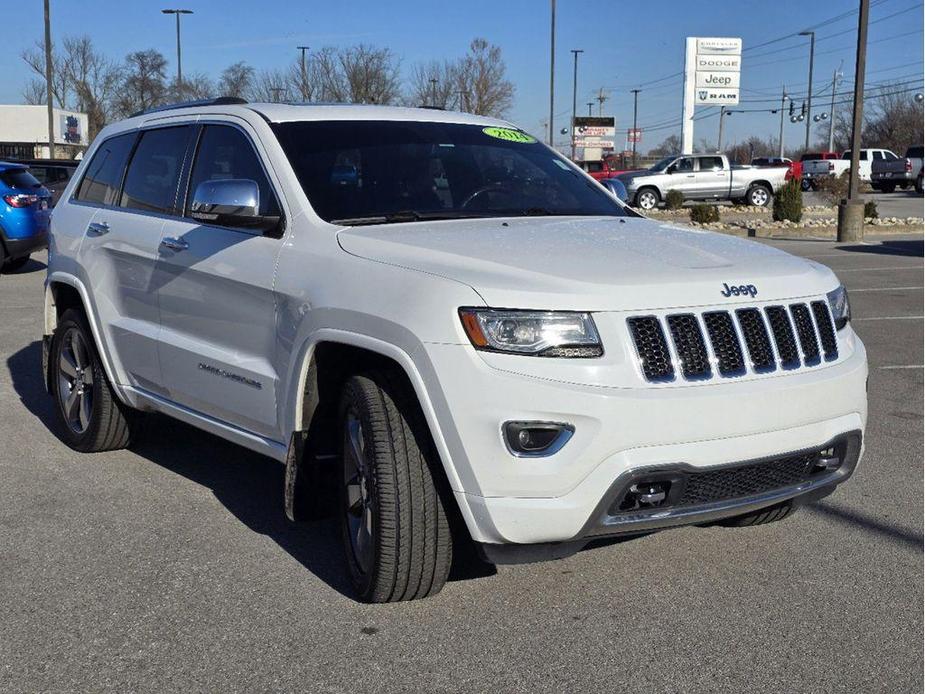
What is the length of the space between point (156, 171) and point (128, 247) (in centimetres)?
41

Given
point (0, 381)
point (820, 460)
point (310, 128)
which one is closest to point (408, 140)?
point (310, 128)

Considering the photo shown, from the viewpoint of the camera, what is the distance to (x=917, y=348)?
9.55 m

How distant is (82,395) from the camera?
6.09 meters

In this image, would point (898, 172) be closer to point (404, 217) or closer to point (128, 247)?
point (128, 247)

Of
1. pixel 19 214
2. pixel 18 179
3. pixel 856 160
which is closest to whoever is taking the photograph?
pixel 19 214

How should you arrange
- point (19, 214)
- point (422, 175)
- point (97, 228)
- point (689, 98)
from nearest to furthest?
1. point (422, 175)
2. point (97, 228)
3. point (19, 214)
4. point (689, 98)

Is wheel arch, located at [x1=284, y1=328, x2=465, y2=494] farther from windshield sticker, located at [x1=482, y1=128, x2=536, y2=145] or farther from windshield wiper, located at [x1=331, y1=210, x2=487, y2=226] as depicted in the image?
windshield sticker, located at [x1=482, y1=128, x2=536, y2=145]

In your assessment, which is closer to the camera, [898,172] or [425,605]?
[425,605]

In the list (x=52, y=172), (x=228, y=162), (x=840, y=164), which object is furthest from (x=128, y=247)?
(x=840, y=164)

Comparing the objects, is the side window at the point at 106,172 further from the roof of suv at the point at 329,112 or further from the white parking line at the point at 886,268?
the white parking line at the point at 886,268

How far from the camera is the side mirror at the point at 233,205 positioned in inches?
170

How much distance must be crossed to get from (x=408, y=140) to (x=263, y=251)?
949 mm

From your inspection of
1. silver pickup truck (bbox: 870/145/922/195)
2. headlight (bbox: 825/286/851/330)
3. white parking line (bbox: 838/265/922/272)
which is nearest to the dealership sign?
silver pickup truck (bbox: 870/145/922/195)

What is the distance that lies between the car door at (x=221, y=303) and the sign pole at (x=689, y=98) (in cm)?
4921
